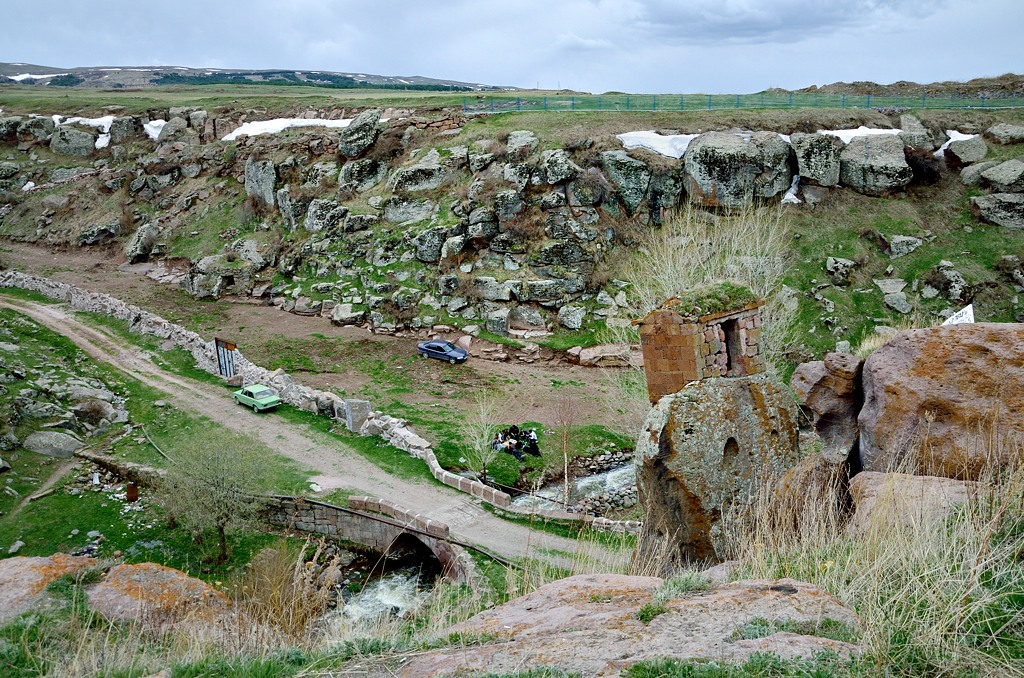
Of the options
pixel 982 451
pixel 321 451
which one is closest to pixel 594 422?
pixel 321 451

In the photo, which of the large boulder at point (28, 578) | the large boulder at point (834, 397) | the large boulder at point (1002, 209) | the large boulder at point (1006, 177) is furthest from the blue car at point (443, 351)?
the large boulder at point (1006, 177)

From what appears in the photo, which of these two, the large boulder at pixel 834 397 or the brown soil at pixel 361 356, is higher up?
the large boulder at pixel 834 397

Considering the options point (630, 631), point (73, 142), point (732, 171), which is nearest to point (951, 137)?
point (732, 171)

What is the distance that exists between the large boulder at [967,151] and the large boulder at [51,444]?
4059 cm

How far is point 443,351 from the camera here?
97.9ft

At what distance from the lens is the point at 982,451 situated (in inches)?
343

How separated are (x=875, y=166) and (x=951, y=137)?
5423mm

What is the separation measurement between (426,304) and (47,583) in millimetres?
24245

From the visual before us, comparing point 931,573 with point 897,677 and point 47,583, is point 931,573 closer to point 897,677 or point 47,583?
point 897,677

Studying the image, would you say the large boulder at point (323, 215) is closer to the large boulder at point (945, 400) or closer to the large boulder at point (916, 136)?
the large boulder at point (916, 136)

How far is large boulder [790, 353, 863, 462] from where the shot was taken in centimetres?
1119

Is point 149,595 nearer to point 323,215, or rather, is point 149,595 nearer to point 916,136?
point 323,215

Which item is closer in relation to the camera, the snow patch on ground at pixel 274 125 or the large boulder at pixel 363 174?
the large boulder at pixel 363 174

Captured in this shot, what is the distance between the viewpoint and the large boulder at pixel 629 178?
36.2 m
